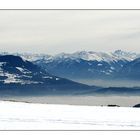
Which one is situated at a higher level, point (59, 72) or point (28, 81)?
point (59, 72)

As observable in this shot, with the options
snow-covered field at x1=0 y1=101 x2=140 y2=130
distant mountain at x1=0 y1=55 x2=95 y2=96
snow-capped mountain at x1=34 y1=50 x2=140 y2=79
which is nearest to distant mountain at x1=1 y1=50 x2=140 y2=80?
snow-capped mountain at x1=34 y1=50 x2=140 y2=79

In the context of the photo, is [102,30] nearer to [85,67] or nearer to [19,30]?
[85,67]

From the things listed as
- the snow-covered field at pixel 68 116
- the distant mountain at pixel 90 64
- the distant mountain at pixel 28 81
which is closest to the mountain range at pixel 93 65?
the distant mountain at pixel 90 64

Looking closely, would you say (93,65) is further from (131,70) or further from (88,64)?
(131,70)

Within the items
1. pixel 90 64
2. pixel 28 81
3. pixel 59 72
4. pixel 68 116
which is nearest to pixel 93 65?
pixel 90 64

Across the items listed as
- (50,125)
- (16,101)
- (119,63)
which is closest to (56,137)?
(50,125)

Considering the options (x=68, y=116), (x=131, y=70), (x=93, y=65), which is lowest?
(x=68, y=116)
